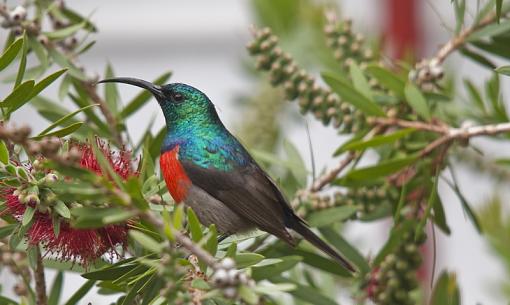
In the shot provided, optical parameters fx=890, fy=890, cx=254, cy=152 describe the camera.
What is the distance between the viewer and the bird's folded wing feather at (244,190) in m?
1.61

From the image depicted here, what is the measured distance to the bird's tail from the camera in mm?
1558

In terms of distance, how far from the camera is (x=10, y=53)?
1.22m

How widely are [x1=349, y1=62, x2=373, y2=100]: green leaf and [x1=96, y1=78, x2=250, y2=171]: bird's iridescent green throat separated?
0.26 metres

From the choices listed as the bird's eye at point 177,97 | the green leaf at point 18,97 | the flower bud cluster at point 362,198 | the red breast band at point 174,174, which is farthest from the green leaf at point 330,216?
the green leaf at point 18,97

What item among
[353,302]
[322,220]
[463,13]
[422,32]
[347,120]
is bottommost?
[353,302]

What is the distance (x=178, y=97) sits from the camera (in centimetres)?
177

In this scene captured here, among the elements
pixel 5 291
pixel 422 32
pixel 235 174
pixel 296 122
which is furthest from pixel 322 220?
pixel 422 32

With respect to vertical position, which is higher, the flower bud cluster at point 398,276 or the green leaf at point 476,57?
the green leaf at point 476,57

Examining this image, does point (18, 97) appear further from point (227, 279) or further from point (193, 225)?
point (227, 279)

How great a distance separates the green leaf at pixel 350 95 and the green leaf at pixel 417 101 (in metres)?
0.06

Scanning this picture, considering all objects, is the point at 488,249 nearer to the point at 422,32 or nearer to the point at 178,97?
the point at 178,97

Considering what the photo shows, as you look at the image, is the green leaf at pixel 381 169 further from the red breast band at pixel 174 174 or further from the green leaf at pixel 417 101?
the red breast band at pixel 174 174

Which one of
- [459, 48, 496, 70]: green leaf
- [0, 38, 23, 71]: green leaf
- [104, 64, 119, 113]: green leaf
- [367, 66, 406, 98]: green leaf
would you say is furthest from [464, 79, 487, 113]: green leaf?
[0, 38, 23, 71]: green leaf

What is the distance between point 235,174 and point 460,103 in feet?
2.04
